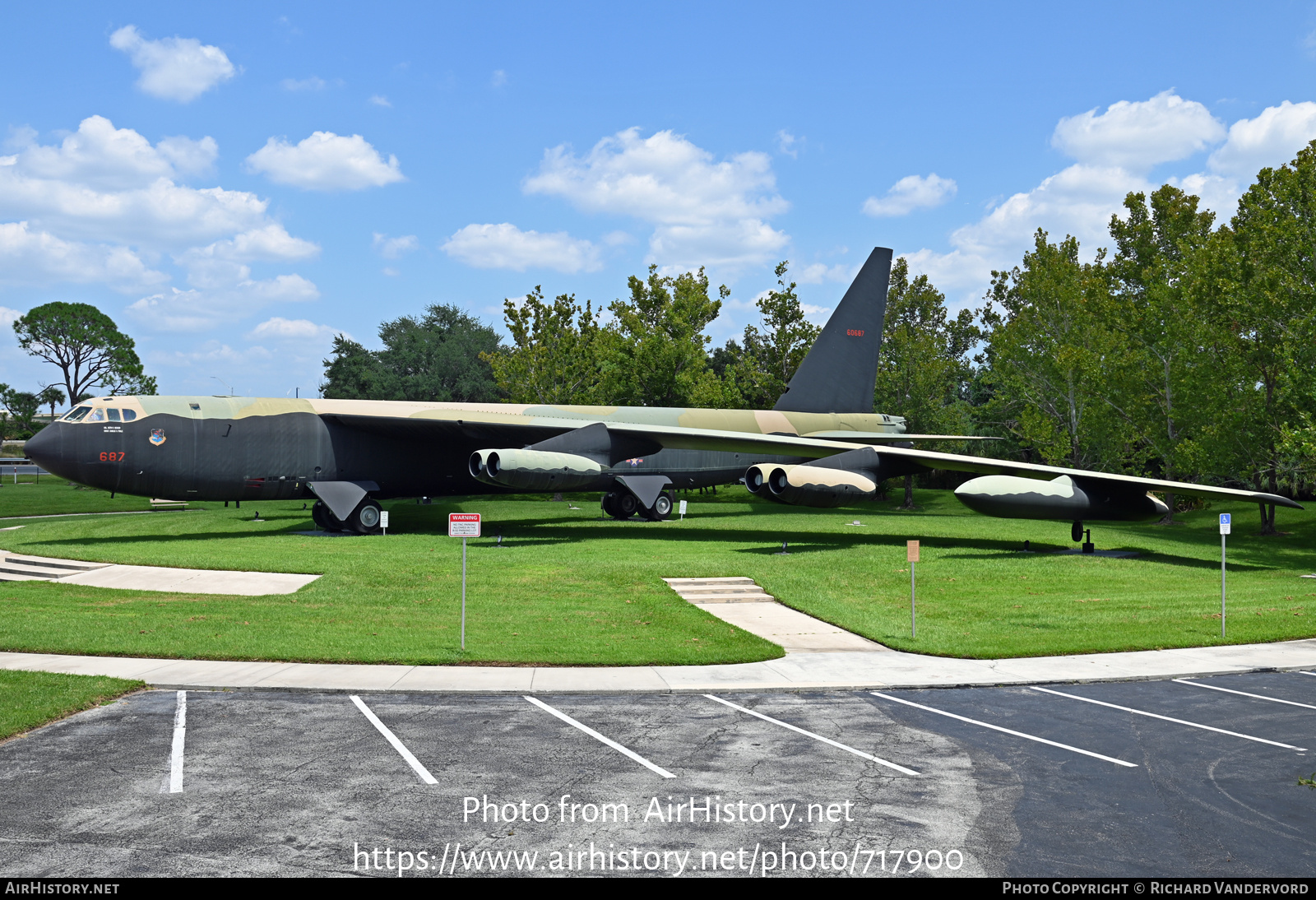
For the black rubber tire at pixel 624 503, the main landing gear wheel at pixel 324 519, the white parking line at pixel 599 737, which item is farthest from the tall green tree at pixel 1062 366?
the white parking line at pixel 599 737

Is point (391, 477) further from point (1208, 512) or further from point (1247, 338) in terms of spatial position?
point (1208, 512)

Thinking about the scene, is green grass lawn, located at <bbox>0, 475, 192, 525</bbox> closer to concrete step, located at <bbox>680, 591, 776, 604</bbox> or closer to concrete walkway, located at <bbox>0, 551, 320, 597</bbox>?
concrete walkway, located at <bbox>0, 551, 320, 597</bbox>

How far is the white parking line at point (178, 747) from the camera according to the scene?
860 cm

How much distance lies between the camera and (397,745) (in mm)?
10000

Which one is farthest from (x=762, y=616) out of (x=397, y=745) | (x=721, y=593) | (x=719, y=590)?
(x=397, y=745)

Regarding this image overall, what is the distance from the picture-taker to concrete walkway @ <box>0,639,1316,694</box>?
12.8 m

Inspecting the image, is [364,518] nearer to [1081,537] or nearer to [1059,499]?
[1059,499]

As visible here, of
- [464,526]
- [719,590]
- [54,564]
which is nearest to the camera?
[464,526]

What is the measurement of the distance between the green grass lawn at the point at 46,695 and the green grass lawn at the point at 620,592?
1934 mm

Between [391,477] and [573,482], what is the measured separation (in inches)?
247

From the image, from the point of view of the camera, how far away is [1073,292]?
48.7 metres

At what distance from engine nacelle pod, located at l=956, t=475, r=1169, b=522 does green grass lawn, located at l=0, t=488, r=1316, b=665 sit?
1340mm

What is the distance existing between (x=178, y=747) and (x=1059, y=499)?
24.4 metres
